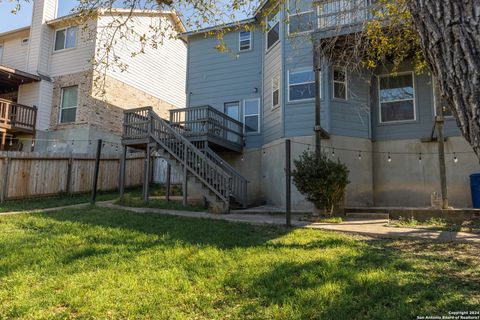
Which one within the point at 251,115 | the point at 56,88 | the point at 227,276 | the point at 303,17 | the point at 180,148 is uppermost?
the point at 303,17

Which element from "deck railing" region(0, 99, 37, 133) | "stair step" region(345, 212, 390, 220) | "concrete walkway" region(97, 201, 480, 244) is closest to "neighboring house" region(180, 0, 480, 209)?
"stair step" region(345, 212, 390, 220)

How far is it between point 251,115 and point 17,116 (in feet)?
36.4

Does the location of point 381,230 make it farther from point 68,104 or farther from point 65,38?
point 65,38

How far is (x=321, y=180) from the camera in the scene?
8844 millimetres

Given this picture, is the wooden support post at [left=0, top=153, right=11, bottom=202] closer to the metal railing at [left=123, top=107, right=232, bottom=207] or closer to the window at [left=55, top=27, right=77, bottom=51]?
the metal railing at [left=123, top=107, right=232, bottom=207]

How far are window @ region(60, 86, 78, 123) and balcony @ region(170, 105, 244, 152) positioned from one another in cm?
623

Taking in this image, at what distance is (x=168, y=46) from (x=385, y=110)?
14626mm

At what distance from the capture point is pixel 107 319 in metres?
3.35

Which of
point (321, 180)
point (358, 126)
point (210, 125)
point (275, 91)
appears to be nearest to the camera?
point (321, 180)

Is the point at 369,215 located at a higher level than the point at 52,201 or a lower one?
lower

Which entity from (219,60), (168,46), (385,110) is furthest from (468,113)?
(168,46)

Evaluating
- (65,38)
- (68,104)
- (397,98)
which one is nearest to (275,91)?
(397,98)

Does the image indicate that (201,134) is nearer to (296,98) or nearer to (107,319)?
(296,98)

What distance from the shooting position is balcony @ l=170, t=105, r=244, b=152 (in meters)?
12.6
